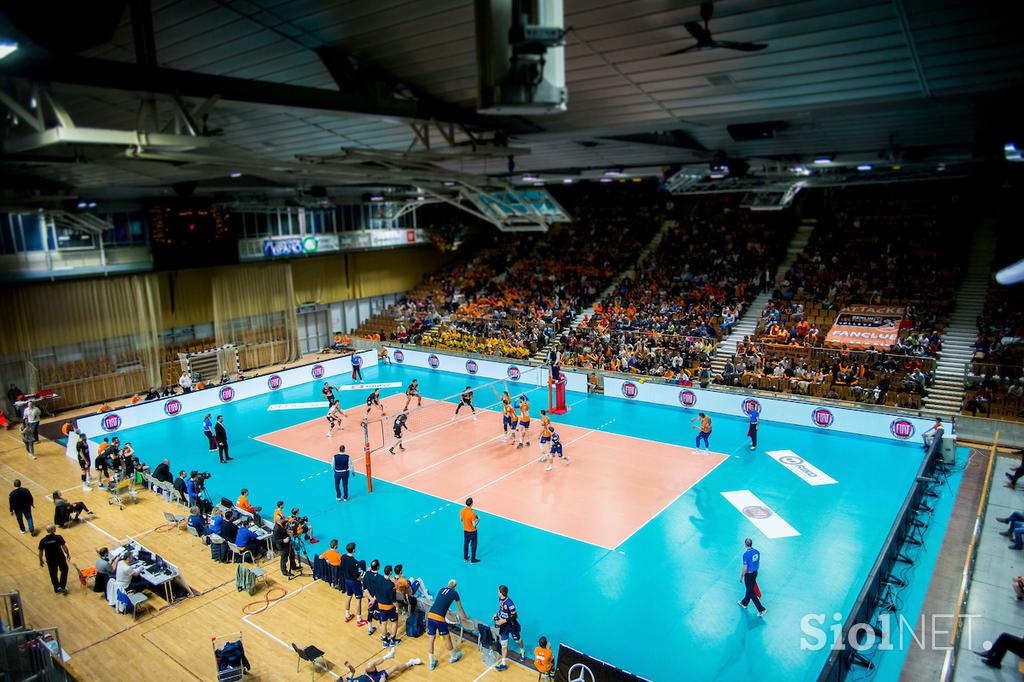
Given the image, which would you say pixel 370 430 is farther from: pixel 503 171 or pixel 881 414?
pixel 881 414

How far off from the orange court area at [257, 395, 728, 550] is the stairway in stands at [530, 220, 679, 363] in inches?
301

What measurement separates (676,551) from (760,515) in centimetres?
296

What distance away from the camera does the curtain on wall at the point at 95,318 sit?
27.9 metres

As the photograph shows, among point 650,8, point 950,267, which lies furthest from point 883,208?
point 650,8

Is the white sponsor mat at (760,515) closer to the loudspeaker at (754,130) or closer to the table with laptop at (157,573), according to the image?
the loudspeaker at (754,130)

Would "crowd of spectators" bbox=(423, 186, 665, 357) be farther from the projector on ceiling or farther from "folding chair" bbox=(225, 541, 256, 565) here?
the projector on ceiling

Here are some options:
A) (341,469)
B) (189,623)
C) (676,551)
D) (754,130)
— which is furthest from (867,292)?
(189,623)

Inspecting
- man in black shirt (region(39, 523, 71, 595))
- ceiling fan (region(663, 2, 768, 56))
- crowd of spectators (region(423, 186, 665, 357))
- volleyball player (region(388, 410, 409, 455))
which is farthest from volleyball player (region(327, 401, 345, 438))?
ceiling fan (region(663, 2, 768, 56))

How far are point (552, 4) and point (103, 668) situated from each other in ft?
39.9

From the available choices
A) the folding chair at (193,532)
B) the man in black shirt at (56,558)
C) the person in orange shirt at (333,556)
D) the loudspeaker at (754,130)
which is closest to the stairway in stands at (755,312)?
the loudspeaker at (754,130)

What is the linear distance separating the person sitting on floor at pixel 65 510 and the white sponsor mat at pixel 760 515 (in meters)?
16.4

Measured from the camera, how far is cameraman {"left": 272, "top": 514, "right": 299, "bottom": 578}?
44.5ft

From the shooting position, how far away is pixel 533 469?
64.8ft

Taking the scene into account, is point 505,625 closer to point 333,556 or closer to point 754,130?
point 333,556
